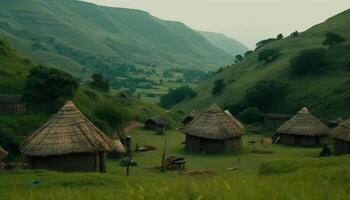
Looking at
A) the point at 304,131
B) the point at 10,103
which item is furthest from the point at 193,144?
the point at 10,103

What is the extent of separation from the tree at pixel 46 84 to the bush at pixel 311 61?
42.9 metres

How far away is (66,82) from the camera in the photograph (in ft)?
171

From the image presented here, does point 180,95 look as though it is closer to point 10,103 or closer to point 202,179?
point 10,103

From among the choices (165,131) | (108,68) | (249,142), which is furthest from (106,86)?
(108,68)

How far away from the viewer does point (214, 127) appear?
41.8 metres

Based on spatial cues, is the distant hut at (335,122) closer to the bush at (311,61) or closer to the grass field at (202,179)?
the grass field at (202,179)

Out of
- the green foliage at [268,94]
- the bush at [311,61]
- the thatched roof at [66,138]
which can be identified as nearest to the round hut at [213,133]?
the thatched roof at [66,138]

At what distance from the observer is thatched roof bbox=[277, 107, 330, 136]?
149 feet

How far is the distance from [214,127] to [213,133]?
0.72 metres

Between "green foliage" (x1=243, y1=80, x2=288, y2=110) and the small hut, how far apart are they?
33.9 meters

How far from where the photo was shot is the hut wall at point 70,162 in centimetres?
Result: 3078

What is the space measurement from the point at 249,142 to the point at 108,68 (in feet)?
481

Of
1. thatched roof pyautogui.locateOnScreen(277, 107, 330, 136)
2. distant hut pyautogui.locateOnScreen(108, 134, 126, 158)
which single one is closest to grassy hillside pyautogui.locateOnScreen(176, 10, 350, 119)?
thatched roof pyautogui.locateOnScreen(277, 107, 330, 136)

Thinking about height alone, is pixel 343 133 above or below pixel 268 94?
below
